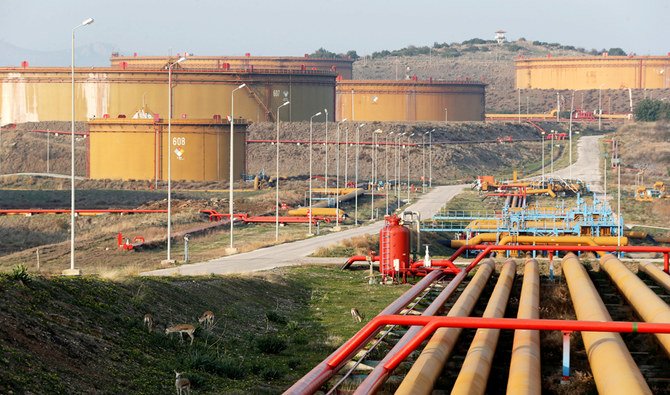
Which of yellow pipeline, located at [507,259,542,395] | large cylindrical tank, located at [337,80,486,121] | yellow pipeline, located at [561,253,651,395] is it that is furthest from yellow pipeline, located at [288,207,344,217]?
large cylindrical tank, located at [337,80,486,121]

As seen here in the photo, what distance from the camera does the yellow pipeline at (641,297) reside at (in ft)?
57.4

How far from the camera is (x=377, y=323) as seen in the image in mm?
15352

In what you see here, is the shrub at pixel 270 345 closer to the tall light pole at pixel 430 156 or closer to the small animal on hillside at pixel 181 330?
the small animal on hillside at pixel 181 330

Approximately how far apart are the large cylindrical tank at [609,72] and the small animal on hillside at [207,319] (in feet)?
529

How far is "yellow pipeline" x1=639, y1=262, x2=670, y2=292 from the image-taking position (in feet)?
81.6

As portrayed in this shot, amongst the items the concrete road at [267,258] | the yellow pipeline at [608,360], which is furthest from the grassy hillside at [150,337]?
the concrete road at [267,258]

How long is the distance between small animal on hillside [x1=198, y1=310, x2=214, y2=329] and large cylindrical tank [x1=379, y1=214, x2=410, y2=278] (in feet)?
40.1

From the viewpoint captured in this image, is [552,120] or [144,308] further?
[552,120]

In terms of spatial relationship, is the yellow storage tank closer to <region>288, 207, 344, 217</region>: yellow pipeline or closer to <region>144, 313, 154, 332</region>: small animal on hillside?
<region>288, 207, 344, 217</region>: yellow pipeline

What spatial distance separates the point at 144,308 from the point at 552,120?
145983 millimetres

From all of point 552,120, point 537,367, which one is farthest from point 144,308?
point 552,120

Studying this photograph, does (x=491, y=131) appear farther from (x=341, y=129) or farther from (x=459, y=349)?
(x=459, y=349)

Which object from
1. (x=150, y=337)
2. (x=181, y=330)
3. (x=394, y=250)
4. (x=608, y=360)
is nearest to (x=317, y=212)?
(x=394, y=250)

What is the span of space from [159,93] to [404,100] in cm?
3666
